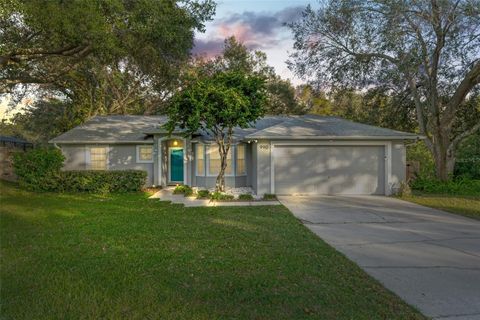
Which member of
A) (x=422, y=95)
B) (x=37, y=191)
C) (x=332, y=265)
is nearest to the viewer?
(x=332, y=265)

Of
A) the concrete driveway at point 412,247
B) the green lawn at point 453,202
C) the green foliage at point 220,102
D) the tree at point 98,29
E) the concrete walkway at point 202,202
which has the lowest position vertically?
the concrete driveway at point 412,247

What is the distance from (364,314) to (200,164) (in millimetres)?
13898

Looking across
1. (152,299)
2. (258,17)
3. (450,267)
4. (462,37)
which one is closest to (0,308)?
(152,299)

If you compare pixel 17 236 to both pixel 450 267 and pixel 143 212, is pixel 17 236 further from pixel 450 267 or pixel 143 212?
pixel 450 267

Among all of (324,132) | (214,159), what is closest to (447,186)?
(324,132)

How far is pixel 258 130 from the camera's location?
18203mm

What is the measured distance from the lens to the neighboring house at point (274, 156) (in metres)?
15.0

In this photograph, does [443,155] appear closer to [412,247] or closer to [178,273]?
[412,247]

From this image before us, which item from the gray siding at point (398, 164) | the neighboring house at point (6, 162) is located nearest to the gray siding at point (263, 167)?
the gray siding at point (398, 164)

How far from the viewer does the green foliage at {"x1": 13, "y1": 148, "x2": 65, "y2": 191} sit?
15445 mm

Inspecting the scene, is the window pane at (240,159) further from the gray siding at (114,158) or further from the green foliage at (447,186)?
the green foliage at (447,186)

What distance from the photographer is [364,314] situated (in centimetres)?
389

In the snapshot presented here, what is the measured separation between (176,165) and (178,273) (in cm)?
1325

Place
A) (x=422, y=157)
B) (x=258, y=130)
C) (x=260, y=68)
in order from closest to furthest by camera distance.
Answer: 1. (x=258, y=130)
2. (x=422, y=157)
3. (x=260, y=68)
